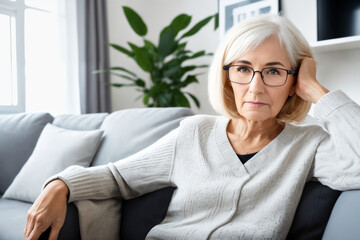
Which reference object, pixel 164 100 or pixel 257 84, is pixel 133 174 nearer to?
pixel 257 84

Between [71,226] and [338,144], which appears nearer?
[338,144]

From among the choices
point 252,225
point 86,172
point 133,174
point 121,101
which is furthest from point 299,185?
point 121,101

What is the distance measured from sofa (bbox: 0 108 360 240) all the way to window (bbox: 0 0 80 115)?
34.9 inches

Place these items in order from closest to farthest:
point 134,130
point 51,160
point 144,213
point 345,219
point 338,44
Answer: point 345,219, point 144,213, point 134,130, point 51,160, point 338,44

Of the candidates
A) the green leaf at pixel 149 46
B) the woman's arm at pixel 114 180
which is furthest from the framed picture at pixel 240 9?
the woman's arm at pixel 114 180

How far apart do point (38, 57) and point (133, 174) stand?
246 cm

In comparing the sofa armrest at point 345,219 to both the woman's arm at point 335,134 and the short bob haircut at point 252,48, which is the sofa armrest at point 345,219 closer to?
the woman's arm at point 335,134

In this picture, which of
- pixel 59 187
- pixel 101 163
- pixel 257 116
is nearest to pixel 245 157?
pixel 257 116

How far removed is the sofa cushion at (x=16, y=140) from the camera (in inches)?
80.0

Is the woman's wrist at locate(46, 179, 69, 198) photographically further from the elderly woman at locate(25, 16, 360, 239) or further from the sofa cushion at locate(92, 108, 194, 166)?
the sofa cushion at locate(92, 108, 194, 166)

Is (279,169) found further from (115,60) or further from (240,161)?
(115,60)

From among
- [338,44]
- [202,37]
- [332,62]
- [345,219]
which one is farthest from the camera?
[202,37]

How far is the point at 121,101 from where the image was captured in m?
3.79

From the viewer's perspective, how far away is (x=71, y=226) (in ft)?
3.58
